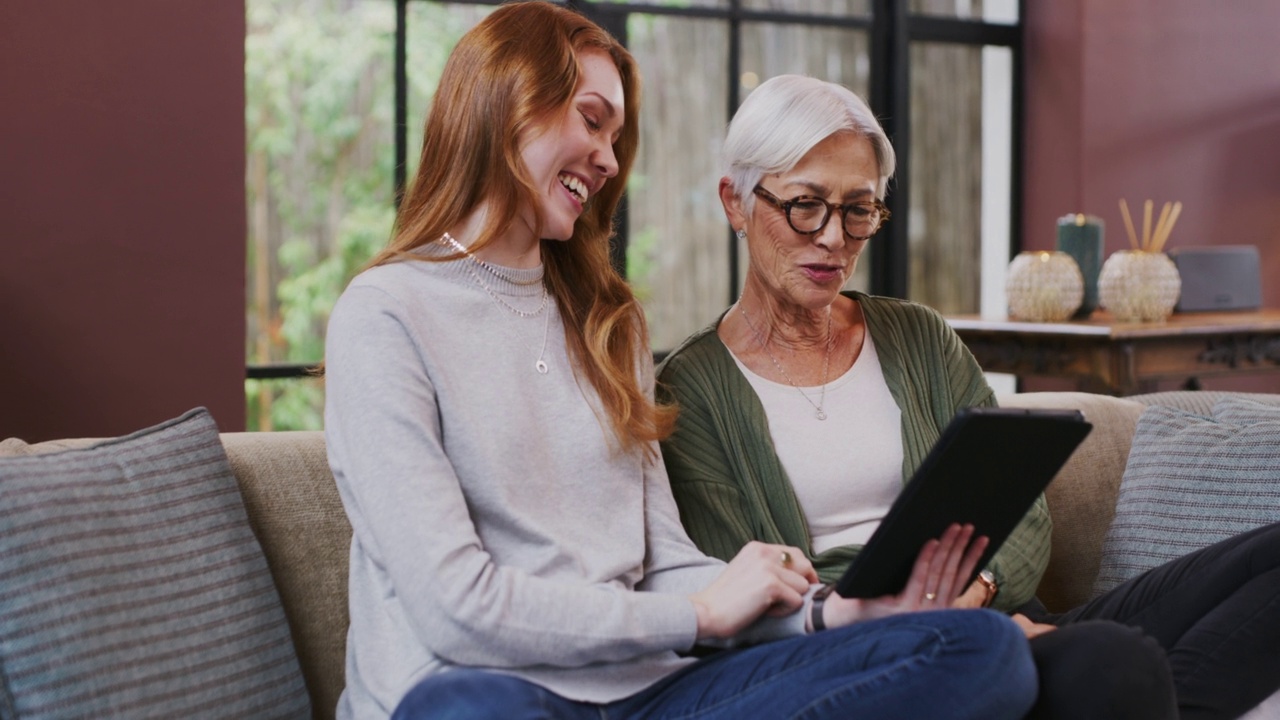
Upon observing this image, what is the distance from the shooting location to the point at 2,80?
11.2 ft

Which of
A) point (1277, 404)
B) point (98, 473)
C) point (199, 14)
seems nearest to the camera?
point (98, 473)

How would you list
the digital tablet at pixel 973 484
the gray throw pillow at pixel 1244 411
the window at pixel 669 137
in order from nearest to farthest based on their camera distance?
the digital tablet at pixel 973 484, the gray throw pillow at pixel 1244 411, the window at pixel 669 137

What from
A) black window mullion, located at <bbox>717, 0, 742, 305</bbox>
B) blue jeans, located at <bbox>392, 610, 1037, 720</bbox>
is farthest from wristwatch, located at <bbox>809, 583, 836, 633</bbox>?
black window mullion, located at <bbox>717, 0, 742, 305</bbox>

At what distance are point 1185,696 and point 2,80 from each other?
3192 millimetres

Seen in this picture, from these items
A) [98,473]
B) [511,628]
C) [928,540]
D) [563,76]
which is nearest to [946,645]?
[928,540]

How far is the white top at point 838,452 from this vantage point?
187 centimetres

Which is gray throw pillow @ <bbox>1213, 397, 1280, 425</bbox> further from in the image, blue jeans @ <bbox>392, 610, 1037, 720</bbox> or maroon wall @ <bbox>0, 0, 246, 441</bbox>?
maroon wall @ <bbox>0, 0, 246, 441</bbox>

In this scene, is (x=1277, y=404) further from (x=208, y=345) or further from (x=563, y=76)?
(x=208, y=345)

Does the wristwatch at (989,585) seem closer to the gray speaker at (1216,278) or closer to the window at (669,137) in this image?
the gray speaker at (1216,278)

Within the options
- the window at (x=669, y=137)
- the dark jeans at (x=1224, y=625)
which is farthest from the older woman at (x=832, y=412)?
the window at (x=669, y=137)

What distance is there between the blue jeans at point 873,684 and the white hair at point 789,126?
78cm

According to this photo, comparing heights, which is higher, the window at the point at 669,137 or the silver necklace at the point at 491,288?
the window at the point at 669,137

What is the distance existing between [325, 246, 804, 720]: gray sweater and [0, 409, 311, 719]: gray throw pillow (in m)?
0.16

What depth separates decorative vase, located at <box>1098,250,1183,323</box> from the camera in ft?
11.8
